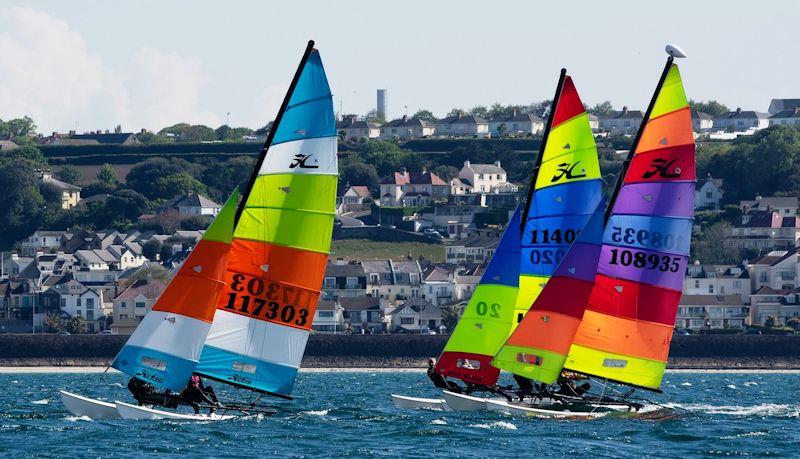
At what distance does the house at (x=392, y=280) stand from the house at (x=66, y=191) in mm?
54618

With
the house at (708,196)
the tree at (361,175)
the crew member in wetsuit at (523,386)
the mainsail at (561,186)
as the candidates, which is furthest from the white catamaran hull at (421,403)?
the tree at (361,175)

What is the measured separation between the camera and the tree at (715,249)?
130 metres

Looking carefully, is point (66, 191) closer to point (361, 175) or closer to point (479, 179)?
point (361, 175)

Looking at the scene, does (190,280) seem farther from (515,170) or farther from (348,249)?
(515,170)

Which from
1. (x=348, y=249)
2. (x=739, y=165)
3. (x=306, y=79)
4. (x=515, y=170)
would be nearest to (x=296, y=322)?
(x=306, y=79)

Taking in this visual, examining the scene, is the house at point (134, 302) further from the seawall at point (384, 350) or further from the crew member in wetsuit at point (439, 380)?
the crew member in wetsuit at point (439, 380)

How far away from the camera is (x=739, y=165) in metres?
160

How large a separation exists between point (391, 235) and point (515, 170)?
112 ft

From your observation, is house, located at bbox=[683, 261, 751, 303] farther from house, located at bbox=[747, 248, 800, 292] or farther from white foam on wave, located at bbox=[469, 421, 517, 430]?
white foam on wave, located at bbox=[469, 421, 517, 430]

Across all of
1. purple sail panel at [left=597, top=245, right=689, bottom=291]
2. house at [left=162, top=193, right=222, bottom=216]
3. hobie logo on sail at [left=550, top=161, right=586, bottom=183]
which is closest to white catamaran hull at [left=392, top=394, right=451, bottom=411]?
purple sail panel at [left=597, top=245, right=689, bottom=291]

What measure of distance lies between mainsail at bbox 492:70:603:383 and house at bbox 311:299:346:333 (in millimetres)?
59474

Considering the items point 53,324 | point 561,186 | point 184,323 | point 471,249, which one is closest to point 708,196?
point 471,249

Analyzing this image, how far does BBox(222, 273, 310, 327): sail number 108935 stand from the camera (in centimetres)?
4300

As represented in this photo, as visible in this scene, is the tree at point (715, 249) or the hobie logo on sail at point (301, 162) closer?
the hobie logo on sail at point (301, 162)
